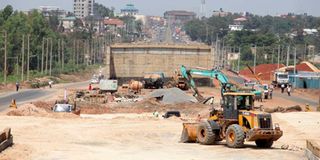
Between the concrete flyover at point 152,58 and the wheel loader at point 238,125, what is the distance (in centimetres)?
6766

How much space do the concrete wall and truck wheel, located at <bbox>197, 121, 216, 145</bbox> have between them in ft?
221

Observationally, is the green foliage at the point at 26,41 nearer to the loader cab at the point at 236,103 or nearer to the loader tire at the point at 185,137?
the loader tire at the point at 185,137

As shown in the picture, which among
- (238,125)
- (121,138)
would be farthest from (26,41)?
(238,125)

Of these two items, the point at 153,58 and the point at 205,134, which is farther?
the point at 153,58

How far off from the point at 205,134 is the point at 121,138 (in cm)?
594

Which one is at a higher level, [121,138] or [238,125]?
[238,125]

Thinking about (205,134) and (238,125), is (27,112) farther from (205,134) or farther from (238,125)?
(238,125)

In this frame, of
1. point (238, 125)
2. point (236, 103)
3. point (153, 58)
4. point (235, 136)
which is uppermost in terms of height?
point (236, 103)

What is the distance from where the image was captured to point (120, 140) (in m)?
37.0

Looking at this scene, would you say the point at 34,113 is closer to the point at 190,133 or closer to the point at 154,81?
the point at 190,133

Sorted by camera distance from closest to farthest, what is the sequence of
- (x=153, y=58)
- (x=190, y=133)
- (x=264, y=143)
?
(x=264, y=143), (x=190, y=133), (x=153, y=58)

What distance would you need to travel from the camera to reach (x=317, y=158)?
2538 centimetres

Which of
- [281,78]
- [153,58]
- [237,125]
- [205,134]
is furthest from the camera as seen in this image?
[153,58]

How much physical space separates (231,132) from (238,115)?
2.93 ft
